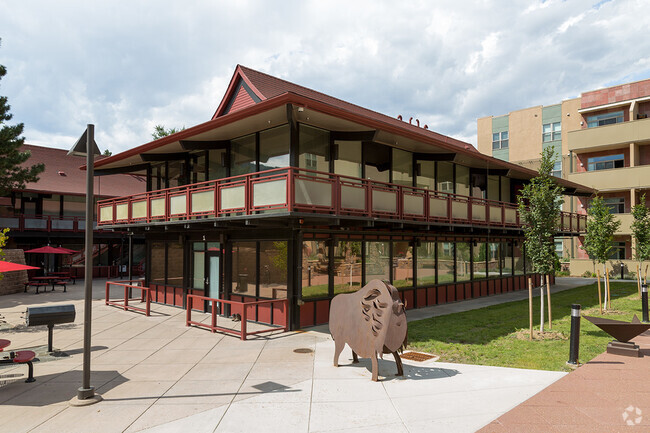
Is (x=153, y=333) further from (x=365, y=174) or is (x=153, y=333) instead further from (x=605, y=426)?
(x=605, y=426)

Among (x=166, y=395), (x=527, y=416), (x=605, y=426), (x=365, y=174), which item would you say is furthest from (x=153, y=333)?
(x=605, y=426)

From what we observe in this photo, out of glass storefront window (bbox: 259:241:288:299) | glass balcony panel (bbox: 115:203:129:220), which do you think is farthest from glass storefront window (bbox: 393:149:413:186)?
glass balcony panel (bbox: 115:203:129:220)

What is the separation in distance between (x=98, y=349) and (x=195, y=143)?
8495mm

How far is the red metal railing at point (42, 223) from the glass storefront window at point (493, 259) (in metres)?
26.7

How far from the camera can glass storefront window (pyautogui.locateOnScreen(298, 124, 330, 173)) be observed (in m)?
14.3

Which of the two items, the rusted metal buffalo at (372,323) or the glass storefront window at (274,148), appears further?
the glass storefront window at (274,148)

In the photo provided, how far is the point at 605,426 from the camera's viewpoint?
5984mm

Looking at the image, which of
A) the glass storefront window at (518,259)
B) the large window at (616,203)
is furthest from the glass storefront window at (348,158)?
the large window at (616,203)

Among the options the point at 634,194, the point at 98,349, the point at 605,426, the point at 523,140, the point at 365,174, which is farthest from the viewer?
the point at 523,140

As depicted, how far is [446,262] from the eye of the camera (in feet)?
64.5

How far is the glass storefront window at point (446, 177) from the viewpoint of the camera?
67.4 feet

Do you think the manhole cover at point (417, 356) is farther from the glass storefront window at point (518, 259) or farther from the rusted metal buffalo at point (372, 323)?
the glass storefront window at point (518, 259)

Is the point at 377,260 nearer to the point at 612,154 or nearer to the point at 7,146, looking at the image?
the point at 7,146

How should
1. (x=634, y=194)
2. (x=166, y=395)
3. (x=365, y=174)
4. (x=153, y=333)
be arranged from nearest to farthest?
1. (x=166, y=395)
2. (x=153, y=333)
3. (x=365, y=174)
4. (x=634, y=194)
